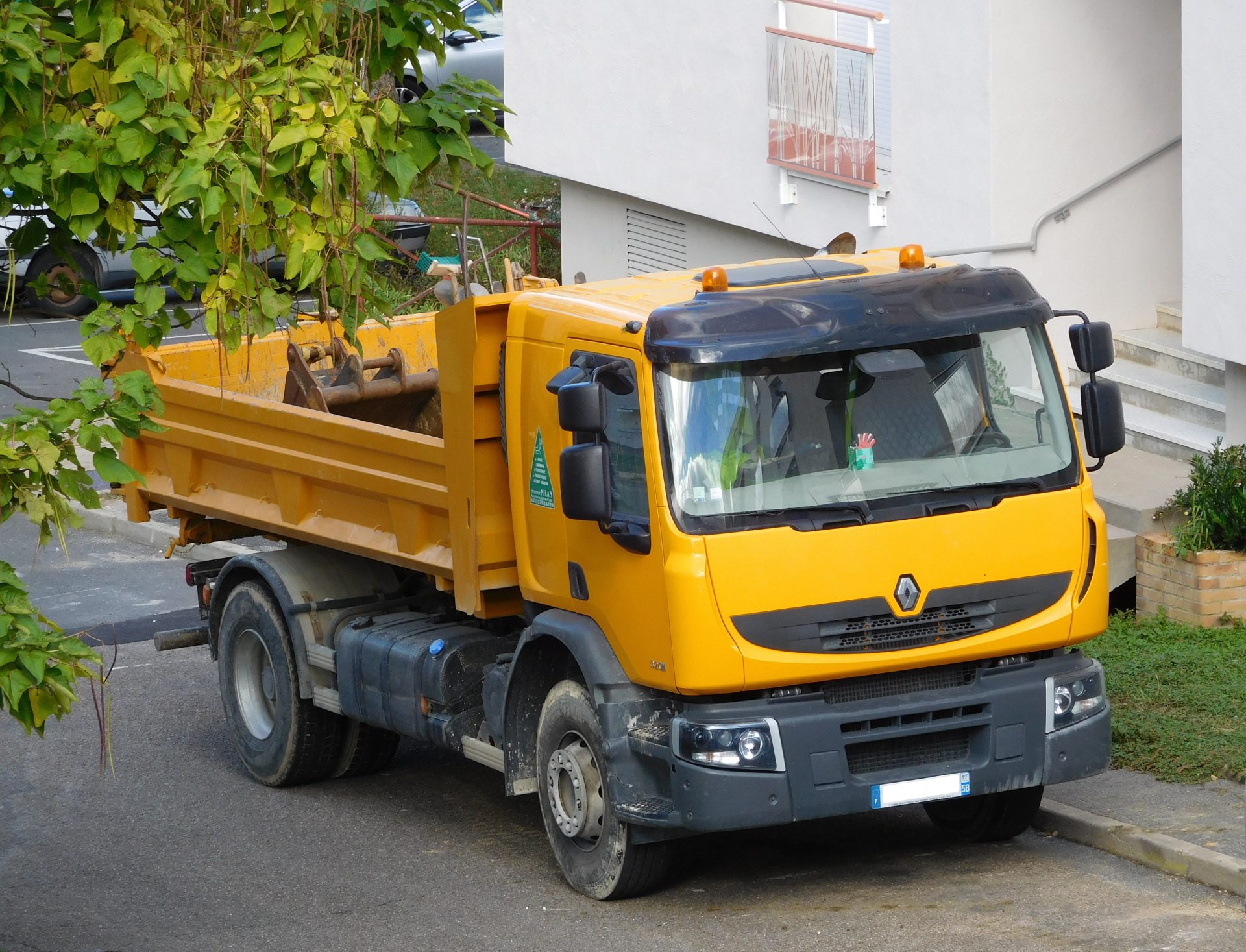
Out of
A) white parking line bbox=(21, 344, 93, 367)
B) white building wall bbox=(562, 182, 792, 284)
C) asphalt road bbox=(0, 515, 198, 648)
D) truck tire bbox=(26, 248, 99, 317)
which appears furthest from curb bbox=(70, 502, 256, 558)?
white parking line bbox=(21, 344, 93, 367)

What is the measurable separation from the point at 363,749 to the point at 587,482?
3.37 meters

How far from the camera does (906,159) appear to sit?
1326 centimetres

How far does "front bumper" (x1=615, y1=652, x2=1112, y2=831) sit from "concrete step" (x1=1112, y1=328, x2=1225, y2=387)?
5.08 metres

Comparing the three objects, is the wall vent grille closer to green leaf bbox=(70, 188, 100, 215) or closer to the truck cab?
the truck cab

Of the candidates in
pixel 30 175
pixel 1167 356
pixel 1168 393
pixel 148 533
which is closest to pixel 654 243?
pixel 148 533

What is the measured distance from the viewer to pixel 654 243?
1700 centimetres

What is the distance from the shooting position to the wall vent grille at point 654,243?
16.7 meters

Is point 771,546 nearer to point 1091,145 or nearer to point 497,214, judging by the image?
point 1091,145

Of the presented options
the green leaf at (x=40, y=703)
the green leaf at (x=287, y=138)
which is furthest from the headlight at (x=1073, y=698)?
the green leaf at (x=40, y=703)

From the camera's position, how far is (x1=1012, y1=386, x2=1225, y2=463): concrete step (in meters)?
11.6

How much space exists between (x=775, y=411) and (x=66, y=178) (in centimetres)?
271

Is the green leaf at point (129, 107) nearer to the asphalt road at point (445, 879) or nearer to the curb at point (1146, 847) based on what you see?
the asphalt road at point (445, 879)

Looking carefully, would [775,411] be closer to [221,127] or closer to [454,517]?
[454,517]

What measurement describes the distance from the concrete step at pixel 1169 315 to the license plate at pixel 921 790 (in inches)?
257
